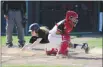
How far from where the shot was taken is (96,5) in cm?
1870

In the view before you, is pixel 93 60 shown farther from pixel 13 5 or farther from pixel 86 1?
pixel 86 1

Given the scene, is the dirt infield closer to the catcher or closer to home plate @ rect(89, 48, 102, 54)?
home plate @ rect(89, 48, 102, 54)

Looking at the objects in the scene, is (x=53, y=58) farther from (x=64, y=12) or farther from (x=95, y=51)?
(x=64, y=12)

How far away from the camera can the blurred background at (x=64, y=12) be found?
60.2ft

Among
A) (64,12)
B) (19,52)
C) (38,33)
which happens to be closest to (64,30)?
(38,33)

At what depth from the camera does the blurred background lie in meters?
18.4

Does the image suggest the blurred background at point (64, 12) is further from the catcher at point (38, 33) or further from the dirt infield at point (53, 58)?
the catcher at point (38, 33)

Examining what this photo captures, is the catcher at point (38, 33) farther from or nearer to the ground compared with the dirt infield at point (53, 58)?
farther from the ground

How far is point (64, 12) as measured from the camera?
18422mm

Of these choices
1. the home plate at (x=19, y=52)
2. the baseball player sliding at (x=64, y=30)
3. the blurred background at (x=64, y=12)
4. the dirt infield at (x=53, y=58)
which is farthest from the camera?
the blurred background at (x=64, y=12)

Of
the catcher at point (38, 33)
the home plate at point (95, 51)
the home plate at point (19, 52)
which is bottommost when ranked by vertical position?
the home plate at point (95, 51)

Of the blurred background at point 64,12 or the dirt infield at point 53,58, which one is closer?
the dirt infield at point 53,58

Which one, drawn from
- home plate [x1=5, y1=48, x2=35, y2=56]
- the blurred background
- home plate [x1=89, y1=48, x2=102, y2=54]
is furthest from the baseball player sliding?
the blurred background

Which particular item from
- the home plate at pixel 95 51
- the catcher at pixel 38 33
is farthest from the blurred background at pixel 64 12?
the catcher at pixel 38 33
